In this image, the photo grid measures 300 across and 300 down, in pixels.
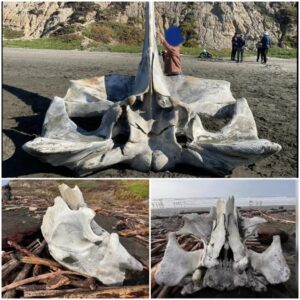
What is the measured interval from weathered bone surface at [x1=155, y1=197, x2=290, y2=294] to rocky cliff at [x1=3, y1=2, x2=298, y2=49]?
11977 millimetres

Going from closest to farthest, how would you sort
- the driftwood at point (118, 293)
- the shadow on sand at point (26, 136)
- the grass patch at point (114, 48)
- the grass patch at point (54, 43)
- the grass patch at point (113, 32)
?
the driftwood at point (118, 293) → the shadow on sand at point (26, 136) → the grass patch at point (54, 43) → the grass patch at point (114, 48) → the grass patch at point (113, 32)

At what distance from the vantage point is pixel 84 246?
5.01 metres

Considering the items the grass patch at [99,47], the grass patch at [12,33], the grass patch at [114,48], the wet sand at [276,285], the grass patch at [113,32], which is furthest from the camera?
the grass patch at [12,33]

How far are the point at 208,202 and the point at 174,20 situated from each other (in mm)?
13392

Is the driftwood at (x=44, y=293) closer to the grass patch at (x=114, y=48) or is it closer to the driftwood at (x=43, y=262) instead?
the driftwood at (x=43, y=262)

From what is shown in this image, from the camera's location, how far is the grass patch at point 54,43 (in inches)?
536

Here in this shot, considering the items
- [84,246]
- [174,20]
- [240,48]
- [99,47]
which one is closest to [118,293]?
[84,246]

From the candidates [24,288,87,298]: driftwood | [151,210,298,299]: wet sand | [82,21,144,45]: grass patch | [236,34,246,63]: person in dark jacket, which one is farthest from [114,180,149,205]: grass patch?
[82,21,144,45]: grass patch

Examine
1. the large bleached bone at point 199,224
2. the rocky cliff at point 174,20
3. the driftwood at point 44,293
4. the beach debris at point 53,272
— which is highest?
the rocky cliff at point 174,20

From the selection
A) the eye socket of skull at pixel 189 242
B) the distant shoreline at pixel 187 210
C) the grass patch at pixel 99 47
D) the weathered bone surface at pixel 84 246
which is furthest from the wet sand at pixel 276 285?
the grass patch at pixel 99 47

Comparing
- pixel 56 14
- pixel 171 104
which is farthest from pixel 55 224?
pixel 56 14

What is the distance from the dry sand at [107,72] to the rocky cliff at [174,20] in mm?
4307

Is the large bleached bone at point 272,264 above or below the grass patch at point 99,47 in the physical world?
below

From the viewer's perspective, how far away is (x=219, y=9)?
60.4 feet
